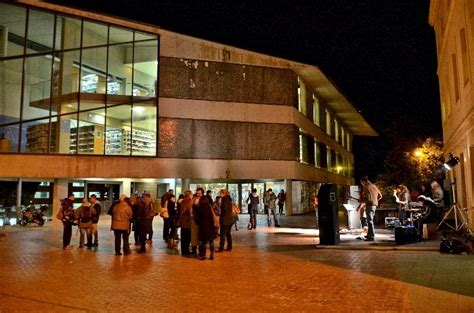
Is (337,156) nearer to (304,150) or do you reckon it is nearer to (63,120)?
(304,150)

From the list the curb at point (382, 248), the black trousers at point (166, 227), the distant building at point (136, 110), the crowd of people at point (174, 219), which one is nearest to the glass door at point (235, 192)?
the distant building at point (136, 110)

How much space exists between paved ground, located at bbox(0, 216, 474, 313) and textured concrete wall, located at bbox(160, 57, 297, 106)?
17.0 meters

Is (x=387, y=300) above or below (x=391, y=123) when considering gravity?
below

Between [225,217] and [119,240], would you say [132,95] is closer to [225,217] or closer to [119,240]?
[119,240]

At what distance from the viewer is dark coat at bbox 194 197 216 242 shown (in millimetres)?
10875

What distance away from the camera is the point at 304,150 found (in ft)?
108

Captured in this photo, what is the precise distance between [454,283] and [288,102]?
75.3ft

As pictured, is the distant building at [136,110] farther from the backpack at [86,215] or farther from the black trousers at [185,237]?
the black trousers at [185,237]

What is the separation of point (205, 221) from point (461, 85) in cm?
1081

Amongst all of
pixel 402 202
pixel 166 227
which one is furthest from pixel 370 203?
pixel 166 227

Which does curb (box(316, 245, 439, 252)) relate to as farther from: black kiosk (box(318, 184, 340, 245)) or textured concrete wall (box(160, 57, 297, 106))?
textured concrete wall (box(160, 57, 297, 106))

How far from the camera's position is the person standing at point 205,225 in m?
10.9

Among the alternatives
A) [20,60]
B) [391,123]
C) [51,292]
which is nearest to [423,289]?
[51,292]

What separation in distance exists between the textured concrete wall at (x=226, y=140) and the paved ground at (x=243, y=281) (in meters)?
15.2
